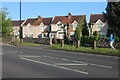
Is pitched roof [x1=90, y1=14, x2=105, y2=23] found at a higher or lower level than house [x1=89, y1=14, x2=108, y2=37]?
higher

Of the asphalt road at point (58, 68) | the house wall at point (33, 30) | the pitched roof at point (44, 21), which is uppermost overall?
the pitched roof at point (44, 21)

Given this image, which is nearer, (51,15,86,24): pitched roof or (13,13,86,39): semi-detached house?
(13,13,86,39): semi-detached house

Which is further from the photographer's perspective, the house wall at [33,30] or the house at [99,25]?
the house wall at [33,30]

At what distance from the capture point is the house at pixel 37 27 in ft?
250

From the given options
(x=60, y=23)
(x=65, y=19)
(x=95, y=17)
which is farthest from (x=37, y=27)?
(x=95, y=17)

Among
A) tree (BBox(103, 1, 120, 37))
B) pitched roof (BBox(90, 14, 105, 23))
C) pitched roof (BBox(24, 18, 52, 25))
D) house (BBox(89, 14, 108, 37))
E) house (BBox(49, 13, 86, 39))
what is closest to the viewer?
tree (BBox(103, 1, 120, 37))

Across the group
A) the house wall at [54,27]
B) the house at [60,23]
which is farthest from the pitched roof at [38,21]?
the house at [60,23]

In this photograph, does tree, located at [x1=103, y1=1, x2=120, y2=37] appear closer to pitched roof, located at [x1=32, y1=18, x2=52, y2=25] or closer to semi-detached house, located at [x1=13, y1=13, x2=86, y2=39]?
semi-detached house, located at [x1=13, y1=13, x2=86, y2=39]

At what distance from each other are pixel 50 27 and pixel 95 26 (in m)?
16.5

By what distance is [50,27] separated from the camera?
247 ft

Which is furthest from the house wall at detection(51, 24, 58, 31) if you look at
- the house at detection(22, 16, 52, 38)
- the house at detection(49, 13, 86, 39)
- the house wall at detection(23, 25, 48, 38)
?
the house wall at detection(23, 25, 48, 38)

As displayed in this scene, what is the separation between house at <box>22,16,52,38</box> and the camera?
250 ft

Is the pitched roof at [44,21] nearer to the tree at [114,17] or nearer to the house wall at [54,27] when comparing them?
the house wall at [54,27]

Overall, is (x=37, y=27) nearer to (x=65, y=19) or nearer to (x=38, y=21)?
(x=38, y=21)
